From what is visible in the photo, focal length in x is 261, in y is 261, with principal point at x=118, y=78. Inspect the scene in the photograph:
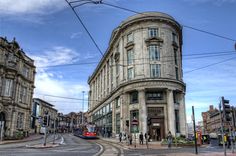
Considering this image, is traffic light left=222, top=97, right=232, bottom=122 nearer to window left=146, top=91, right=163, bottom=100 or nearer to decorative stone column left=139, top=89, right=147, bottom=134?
decorative stone column left=139, top=89, right=147, bottom=134

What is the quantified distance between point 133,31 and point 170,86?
1277 cm

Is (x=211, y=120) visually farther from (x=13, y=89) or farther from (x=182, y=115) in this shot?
(x=13, y=89)

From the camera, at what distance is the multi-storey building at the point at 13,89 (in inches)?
1779

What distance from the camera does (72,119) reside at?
542ft

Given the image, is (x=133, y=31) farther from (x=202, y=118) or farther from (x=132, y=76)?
(x=202, y=118)

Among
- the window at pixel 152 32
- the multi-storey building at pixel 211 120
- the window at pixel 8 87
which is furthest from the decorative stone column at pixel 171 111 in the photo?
the multi-storey building at pixel 211 120

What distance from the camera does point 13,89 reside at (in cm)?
4759

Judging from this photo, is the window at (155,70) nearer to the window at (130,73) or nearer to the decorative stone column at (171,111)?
the decorative stone column at (171,111)

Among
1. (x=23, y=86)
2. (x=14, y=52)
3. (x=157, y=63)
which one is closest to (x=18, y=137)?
(x=23, y=86)

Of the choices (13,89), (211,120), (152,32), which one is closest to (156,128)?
(152,32)

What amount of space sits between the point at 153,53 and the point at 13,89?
26.3m

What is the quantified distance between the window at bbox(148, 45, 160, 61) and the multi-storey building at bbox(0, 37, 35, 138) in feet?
80.9

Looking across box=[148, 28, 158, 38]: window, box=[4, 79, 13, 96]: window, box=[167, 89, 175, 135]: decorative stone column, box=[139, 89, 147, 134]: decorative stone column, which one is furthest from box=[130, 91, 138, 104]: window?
box=[4, 79, 13, 96]: window

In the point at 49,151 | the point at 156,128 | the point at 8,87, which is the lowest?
the point at 49,151
